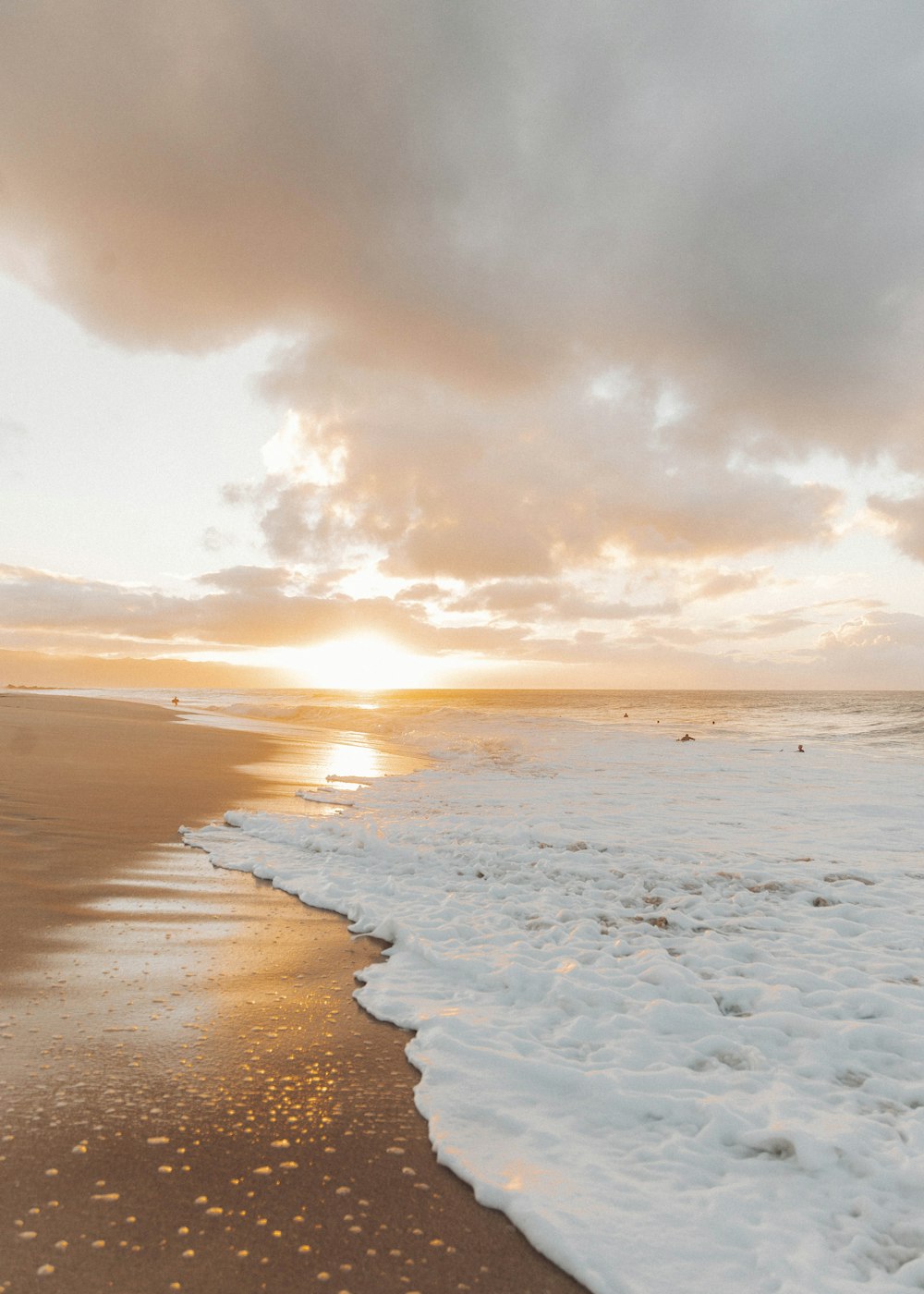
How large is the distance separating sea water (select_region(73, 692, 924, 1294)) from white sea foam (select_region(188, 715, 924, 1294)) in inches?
0.6

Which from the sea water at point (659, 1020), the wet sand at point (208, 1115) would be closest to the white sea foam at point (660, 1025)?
the sea water at point (659, 1020)

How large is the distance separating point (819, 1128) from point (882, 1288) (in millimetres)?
943

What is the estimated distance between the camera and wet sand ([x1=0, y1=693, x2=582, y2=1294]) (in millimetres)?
2555

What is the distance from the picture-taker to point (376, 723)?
39.8 m

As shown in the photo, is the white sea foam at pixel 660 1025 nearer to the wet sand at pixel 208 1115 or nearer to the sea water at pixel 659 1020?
the sea water at pixel 659 1020

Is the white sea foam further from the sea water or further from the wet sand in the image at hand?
the wet sand

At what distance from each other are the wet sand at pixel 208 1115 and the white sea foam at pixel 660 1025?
A: 0.27m

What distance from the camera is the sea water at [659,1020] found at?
2.86 meters

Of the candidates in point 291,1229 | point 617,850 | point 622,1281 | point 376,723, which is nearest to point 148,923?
point 291,1229

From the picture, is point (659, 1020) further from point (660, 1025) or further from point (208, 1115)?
point (208, 1115)

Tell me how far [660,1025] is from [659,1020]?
5cm

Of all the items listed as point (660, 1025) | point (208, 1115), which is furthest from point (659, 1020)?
point (208, 1115)

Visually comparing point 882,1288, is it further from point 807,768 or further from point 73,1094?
point 807,768

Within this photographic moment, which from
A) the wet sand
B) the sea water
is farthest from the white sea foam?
the wet sand
